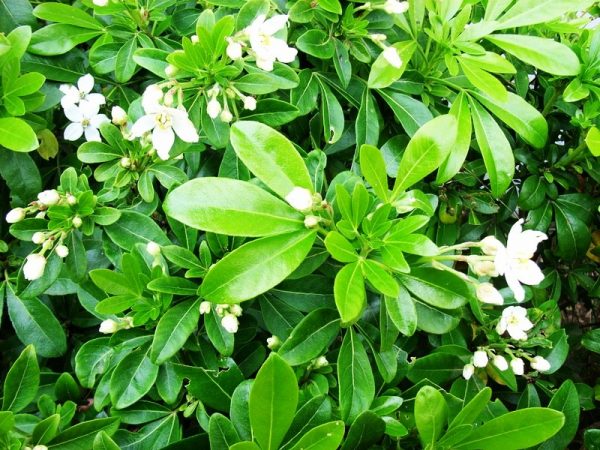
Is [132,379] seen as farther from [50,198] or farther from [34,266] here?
[50,198]

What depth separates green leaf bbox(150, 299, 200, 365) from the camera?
3.73ft

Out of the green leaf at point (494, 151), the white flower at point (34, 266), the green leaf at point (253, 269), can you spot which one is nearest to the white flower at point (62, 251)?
the white flower at point (34, 266)

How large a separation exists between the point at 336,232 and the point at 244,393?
37 centimetres

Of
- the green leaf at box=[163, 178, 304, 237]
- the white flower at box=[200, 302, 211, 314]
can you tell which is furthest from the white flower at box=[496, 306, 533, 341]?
the white flower at box=[200, 302, 211, 314]

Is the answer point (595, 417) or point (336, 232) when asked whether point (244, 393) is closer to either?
point (336, 232)

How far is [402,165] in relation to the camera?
1.15 metres

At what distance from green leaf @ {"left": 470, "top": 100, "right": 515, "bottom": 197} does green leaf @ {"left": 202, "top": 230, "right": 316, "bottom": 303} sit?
59 centimetres

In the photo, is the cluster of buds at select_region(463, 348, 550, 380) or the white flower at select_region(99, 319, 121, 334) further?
the cluster of buds at select_region(463, 348, 550, 380)

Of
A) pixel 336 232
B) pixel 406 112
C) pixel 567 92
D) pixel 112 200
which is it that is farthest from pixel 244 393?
pixel 567 92

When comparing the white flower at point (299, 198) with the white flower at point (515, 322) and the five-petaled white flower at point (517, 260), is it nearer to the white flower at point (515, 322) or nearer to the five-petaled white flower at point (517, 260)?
the five-petaled white flower at point (517, 260)

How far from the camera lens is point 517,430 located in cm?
110

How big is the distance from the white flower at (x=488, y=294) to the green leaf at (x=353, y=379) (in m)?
0.28

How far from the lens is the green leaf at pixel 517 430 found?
1.08m

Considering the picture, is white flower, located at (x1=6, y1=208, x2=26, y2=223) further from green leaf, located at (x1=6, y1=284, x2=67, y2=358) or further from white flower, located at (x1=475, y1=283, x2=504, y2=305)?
white flower, located at (x1=475, y1=283, x2=504, y2=305)
